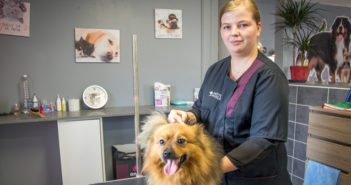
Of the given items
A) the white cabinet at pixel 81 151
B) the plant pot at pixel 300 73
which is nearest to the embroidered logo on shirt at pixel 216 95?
the white cabinet at pixel 81 151

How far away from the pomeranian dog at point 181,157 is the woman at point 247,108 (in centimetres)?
6

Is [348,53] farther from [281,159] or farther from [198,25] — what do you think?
[281,159]

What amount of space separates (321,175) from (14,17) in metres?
3.55

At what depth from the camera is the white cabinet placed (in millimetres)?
2773

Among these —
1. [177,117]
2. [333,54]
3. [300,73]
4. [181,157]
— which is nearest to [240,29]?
A: [177,117]

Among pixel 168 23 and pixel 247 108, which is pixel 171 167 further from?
pixel 168 23

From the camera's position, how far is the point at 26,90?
3.08 meters

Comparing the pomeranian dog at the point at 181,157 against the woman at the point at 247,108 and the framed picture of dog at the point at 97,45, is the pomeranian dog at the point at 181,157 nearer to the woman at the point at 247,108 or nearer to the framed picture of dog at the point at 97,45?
the woman at the point at 247,108

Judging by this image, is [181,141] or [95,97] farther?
→ [95,97]

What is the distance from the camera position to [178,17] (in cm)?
364

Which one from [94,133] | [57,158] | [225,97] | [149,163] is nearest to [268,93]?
[225,97]

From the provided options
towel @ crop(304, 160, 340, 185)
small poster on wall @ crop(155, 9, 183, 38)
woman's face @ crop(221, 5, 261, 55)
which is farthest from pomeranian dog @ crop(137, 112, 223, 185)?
small poster on wall @ crop(155, 9, 183, 38)

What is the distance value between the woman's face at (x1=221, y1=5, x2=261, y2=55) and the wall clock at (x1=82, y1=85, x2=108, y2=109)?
2.55 metres

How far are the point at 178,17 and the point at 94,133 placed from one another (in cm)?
201
